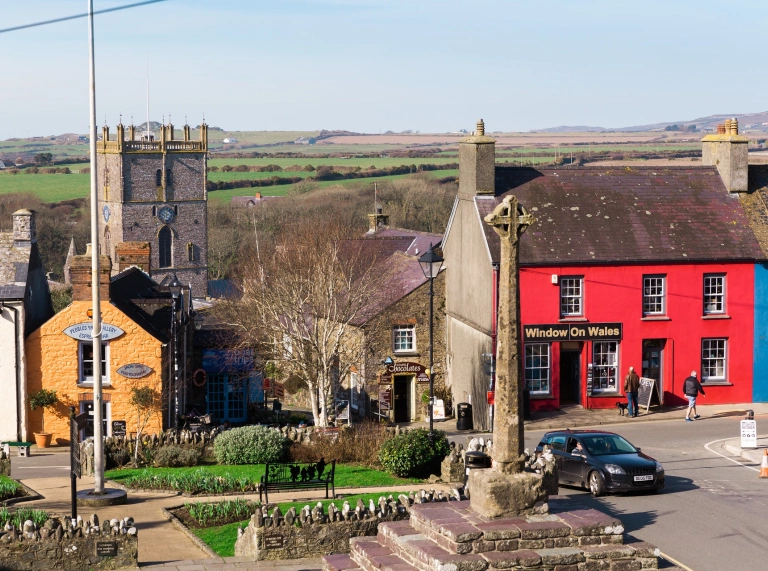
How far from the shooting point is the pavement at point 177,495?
20.1m

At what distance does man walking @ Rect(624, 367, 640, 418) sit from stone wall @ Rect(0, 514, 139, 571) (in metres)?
20.8

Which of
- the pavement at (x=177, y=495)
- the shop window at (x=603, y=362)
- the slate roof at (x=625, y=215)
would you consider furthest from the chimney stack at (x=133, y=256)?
the shop window at (x=603, y=362)

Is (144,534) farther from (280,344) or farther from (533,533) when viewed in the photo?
(280,344)

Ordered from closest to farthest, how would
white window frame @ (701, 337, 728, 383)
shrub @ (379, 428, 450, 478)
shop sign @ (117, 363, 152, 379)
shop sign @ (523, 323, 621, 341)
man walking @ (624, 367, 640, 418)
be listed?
shrub @ (379, 428, 450, 478)
shop sign @ (117, 363, 152, 379)
man walking @ (624, 367, 640, 418)
shop sign @ (523, 323, 621, 341)
white window frame @ (701, 337, 728, 383)

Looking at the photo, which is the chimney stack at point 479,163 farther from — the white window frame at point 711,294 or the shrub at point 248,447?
the shrub at point 248,447

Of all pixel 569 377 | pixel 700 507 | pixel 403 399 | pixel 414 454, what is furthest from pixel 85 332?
pixel 700 507

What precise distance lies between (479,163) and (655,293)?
7.43 m

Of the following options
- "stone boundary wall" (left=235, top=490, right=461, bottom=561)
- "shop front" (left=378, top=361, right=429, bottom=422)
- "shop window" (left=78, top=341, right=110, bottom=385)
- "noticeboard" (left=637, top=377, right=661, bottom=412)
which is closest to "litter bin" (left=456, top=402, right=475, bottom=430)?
"shop front" (left=378, top=361, right=429, bottom=422)

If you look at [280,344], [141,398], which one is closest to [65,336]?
[141,398]

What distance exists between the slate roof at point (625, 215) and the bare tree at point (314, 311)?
5431 mm

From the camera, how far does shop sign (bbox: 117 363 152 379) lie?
1431 inches

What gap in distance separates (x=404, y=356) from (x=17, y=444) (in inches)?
579

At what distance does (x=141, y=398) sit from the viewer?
117 ft

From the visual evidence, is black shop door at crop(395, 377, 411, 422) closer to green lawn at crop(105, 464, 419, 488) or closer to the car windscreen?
green lawn at crop(105, 464, 419, 488)
